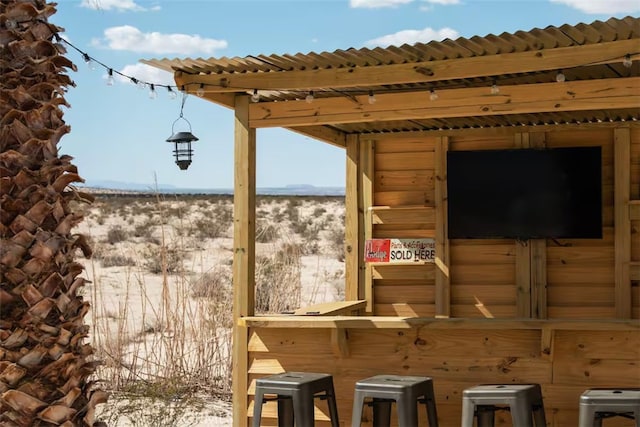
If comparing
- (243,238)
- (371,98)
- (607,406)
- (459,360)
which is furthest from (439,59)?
(607,406)

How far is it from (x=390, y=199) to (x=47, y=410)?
4.98 metres

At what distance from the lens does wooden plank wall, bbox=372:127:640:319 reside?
752 cm

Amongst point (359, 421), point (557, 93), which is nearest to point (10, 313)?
point (359, 421)

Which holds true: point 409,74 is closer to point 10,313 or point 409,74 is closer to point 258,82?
point 258,82

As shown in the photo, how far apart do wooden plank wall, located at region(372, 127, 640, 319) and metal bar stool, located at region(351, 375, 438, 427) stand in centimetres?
251

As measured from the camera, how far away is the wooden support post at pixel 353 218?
8.23m

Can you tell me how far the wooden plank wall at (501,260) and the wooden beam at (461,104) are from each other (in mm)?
1937

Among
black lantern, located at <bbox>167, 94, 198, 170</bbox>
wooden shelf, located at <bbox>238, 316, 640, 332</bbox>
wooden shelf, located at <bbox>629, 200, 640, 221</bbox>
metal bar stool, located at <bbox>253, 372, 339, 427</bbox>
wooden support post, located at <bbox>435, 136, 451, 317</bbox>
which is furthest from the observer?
wooden support post, located at <bbox>435, 136, 451, 317</bbox>

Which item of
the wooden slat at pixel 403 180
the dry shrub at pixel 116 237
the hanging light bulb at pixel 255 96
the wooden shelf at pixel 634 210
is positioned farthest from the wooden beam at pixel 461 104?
the dry shrub at pixel 116 237

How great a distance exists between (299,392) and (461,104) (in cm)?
204

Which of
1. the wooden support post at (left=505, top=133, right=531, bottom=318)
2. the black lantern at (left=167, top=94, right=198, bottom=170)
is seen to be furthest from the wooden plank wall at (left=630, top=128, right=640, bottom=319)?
the black lantern at (left=167, top=94, right=198, bottom=170)

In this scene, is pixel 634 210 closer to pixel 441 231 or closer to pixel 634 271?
pixel 634 271

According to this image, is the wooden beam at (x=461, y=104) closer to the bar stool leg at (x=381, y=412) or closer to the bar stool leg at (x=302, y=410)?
the bar stool leg at (x=381, y=412)

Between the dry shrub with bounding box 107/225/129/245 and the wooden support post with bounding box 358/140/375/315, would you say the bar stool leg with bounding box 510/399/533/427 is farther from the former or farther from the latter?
the dry shrub with bounding box 107/225/129/245
